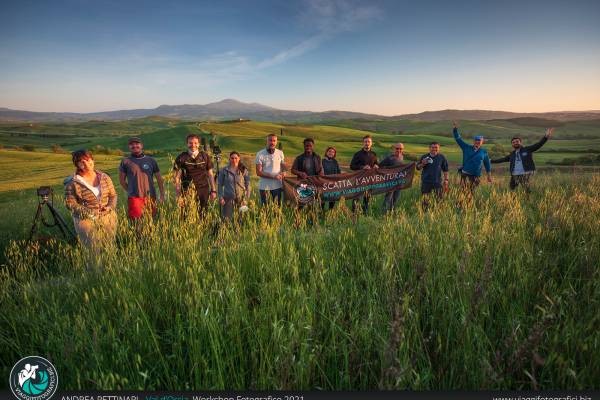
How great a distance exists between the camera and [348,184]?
8.21 metres

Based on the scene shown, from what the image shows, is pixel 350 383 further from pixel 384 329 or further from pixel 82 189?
pixel 82 189

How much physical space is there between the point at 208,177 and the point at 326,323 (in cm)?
537

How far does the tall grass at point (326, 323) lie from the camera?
1838mm

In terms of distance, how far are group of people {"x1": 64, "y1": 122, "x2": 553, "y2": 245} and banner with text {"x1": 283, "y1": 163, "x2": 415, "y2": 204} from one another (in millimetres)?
205

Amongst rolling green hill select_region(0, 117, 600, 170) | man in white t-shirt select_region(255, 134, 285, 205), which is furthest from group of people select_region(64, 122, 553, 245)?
rolling green hill select_region(0, 117, 600, 170)

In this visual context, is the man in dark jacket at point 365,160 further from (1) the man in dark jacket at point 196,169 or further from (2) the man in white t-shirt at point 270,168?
(1) the man in dark jacket at point 196,169

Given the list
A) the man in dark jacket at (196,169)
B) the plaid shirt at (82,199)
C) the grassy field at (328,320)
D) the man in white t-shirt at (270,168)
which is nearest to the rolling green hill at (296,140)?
the man in dark jacket at (196,169)

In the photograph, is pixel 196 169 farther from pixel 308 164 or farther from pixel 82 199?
pixel 308 164

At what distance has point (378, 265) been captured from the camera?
3.32m

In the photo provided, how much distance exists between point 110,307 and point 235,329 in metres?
1.35

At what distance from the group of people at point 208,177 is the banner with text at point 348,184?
205 millimetres

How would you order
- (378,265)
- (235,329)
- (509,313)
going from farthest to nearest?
(378,265)
(509,313)
(235,329)

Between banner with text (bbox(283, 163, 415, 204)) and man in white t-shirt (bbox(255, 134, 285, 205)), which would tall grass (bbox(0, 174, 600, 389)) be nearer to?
man in white t-shirt (bbox(255, 134, 285, 205))

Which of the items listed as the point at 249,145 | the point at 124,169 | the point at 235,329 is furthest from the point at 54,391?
the point at 249,145
